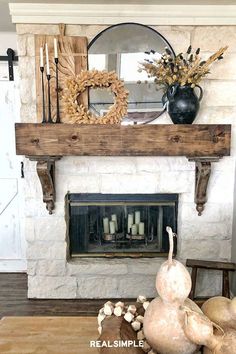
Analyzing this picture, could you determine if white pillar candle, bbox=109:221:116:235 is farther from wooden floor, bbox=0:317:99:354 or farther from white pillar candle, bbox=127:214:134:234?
wooden floor, bbox=0:317:99:354

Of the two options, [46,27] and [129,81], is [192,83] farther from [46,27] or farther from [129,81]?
[46,27]

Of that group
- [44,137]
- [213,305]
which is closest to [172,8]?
[44,137]

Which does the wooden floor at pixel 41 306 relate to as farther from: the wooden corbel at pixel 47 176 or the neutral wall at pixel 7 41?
the neutral wall at pixel 7 41

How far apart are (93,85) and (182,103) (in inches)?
24.7

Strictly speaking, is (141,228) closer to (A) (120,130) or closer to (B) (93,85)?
(A) (120,130)

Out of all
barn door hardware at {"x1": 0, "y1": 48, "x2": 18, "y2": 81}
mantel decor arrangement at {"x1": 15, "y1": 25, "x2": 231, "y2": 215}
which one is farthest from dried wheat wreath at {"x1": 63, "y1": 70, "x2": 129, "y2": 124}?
barn door hardware at {"x1": 0, "y1": 48, "x2": 18, "y2": 81}

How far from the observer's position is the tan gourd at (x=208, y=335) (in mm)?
786

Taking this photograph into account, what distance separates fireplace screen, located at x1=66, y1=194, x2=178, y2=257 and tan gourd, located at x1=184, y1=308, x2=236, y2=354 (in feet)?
5.73

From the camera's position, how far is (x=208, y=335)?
31.0 inches

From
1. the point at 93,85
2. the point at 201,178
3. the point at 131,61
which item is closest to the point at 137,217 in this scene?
the point at 201,178

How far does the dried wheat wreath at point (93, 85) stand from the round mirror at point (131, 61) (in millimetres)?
134

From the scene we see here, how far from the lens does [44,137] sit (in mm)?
2129

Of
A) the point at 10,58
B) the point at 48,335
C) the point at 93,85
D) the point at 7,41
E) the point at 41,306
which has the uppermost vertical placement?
the point at 7,41

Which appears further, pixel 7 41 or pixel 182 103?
pixel 7 41
